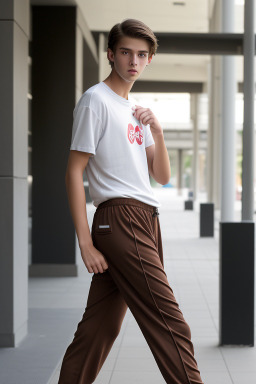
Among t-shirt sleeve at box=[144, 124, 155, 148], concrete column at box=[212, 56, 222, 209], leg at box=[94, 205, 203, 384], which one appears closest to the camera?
leg at box=[94, 205, 203, 384]

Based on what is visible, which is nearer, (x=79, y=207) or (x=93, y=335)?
(x=79, y=207)

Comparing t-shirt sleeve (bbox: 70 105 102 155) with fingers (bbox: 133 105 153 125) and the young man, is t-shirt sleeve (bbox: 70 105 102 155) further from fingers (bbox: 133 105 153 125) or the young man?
fingers (bbox: 133 105 153 125)

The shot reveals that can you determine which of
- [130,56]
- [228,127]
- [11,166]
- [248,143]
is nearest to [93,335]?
[130,56]

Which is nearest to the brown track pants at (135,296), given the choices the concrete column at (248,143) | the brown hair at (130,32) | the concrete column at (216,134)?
the brown hair at (130,32)

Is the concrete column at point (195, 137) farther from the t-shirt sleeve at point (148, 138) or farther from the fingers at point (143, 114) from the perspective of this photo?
the fingers at point (143, 114)

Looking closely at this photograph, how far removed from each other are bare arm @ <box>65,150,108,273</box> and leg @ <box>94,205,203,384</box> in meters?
0.05

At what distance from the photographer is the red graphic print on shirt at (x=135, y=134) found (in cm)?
252

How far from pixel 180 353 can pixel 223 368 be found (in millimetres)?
1977

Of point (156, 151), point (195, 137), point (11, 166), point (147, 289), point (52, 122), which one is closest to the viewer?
point (147, 289)

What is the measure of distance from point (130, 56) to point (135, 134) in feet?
0.99

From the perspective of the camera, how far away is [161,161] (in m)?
2.66

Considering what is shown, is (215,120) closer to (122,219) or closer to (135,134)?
(135,134)

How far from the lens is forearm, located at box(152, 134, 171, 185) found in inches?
103

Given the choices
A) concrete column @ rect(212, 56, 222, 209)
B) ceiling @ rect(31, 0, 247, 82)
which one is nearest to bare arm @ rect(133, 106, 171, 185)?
ceiling @ rect(31, 0, 247, 82)
